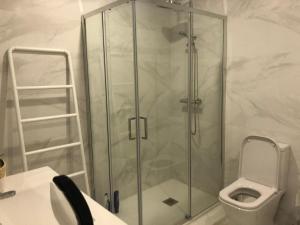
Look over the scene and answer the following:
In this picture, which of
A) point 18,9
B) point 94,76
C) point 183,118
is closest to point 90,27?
point 94,76

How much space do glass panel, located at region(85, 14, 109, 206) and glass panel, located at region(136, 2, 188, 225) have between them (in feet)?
1.34

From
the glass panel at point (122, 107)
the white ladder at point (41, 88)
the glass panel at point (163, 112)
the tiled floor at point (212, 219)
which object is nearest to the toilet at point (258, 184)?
the tiled floor at point (212, 219)

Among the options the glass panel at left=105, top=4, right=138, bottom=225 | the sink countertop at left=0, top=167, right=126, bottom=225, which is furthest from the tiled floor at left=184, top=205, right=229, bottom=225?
the sink countertop at left=0, top=167, right=126, bottom=225

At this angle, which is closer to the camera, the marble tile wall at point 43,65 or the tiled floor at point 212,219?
the marble tile wall at point 43,65

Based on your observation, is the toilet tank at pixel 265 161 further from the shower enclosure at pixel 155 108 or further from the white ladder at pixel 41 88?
the white ladder at pixel 41 88

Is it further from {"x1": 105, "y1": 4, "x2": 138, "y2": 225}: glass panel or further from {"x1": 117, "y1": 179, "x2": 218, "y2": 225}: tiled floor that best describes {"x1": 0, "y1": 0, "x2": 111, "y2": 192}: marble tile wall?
{"x1": 117, "y1": 179, "x2": 218, "y2": 225}: tiled floor

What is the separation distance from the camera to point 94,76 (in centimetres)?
235

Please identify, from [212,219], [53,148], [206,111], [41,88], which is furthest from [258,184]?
[41,88]

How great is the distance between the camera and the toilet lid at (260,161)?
82.7 inches

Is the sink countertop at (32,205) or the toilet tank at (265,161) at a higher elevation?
the sink countertop at (32,205)

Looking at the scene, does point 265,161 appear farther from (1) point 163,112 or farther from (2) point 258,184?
(1) point 163,112

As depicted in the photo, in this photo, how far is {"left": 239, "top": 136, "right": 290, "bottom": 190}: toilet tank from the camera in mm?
2066

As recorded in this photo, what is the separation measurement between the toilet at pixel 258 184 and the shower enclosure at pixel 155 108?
49cm

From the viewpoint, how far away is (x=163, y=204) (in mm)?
2510
